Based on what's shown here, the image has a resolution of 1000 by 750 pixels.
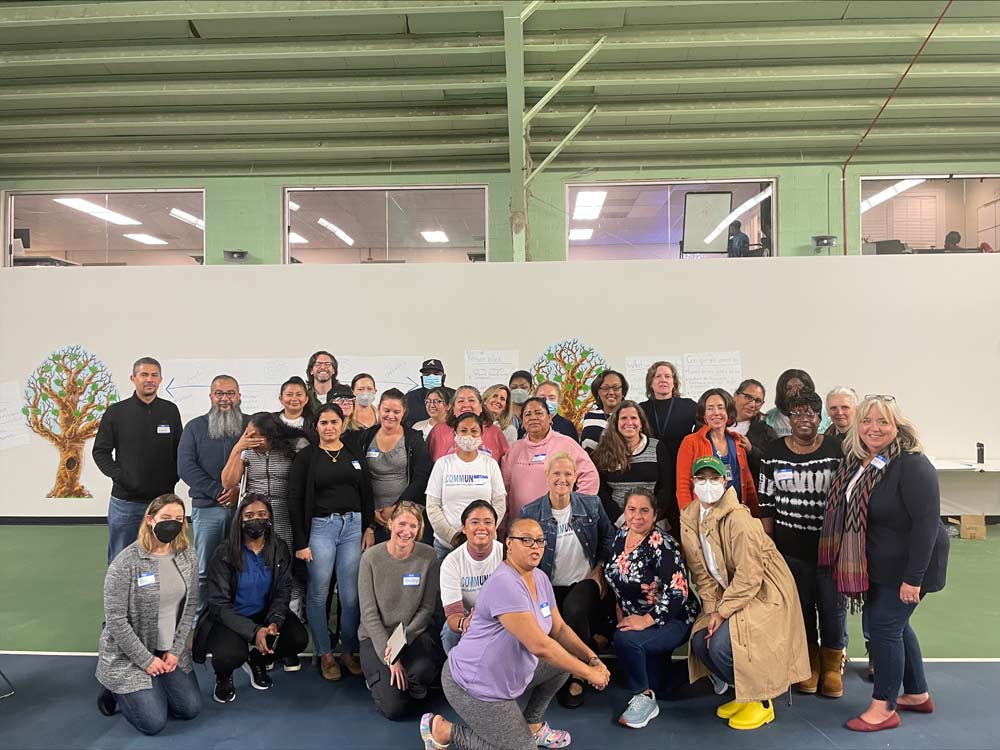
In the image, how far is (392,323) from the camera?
6656 mm

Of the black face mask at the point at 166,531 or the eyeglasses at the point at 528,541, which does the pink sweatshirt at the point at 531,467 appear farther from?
the black face mask at the point at 166,531

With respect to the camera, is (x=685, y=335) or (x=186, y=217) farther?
(x=186, y=217)

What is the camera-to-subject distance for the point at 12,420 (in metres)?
6.93

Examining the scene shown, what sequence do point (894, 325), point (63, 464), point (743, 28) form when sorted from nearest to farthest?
point (743, 28) < point (894, 325) < point (63, 464)

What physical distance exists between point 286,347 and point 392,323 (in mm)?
1116

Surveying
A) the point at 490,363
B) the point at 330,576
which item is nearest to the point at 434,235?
the point at 490,363

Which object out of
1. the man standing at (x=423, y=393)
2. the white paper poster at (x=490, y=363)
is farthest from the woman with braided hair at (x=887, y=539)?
the white paper poster at (x=490, y=363)

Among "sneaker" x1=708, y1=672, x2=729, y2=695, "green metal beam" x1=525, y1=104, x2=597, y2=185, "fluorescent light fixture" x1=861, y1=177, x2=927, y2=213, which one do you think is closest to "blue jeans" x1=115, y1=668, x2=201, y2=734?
"sneaker" x1=708, y1=672, x2=729, y2=695

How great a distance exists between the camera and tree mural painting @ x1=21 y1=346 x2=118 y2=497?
22.6 ft

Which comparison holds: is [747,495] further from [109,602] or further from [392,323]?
[392,323]

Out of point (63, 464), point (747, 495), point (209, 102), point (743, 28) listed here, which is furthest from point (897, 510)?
point (63, 464)

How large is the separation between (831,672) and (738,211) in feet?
20.0

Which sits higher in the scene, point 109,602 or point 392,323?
point 392,323

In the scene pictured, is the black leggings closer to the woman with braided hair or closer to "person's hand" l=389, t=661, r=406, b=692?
"person's hand" l=389, t=661, r=406, b=692
